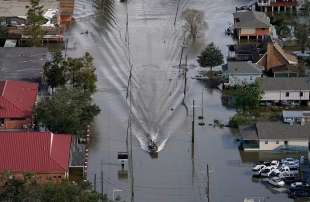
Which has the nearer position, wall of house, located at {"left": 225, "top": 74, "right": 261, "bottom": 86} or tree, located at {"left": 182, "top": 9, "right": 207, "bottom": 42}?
wall of house, located at {"left": 225, "top": 74, "right": 261, "bottom": 86}

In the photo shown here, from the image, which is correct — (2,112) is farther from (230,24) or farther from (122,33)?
(230,24)

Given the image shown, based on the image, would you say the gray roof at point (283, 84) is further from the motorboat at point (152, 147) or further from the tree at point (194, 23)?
the tree at point (194, 23)

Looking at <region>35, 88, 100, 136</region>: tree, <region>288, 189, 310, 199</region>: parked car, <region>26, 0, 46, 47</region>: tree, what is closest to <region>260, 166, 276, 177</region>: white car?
<region>288, 189, 310, 199</region>: parked car

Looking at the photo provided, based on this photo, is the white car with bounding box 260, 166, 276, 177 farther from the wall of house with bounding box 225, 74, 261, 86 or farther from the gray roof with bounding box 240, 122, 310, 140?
the wall of house with bounding box 225, 74, 261, 86

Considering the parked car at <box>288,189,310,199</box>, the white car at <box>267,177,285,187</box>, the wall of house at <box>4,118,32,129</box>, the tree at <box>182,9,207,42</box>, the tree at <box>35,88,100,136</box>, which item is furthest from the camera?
the tree at <box>182,9,207,42</box>

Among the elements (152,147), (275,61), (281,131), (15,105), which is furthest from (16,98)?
(275,61)

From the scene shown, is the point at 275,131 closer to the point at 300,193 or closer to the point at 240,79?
the point at 300,193
